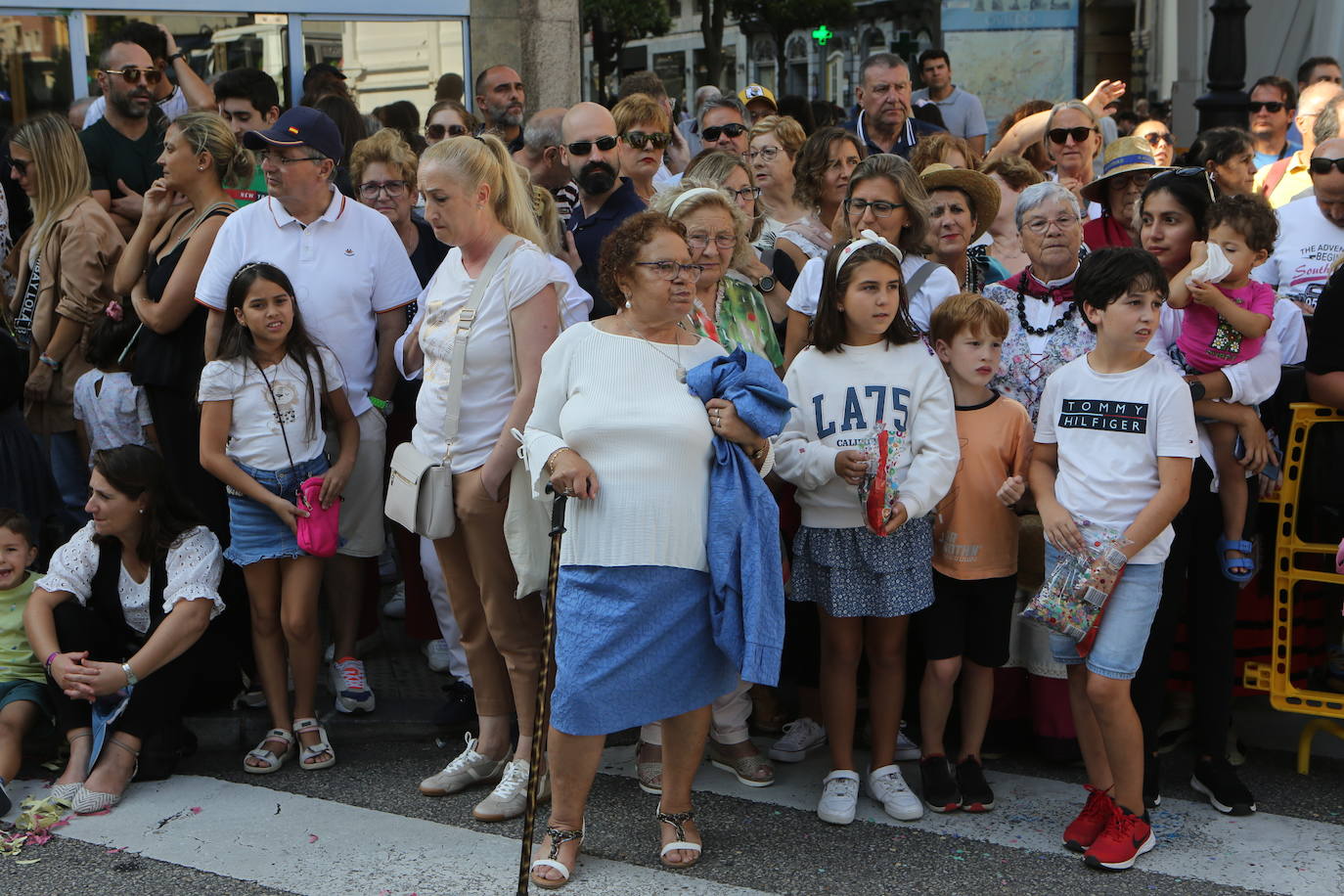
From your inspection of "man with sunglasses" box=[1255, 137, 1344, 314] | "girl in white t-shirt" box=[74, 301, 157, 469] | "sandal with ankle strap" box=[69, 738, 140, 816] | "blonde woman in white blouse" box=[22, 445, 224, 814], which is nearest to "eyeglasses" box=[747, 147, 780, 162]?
"man with sunglasses" box=[1255, 137, 1344, 314]

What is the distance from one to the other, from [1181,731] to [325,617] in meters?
3.81

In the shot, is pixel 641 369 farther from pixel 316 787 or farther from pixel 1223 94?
pixel 1223 94

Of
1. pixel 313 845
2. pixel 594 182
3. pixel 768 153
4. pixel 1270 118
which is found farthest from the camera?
pixel 1270 118

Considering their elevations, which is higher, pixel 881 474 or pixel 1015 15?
pixel 1015 15

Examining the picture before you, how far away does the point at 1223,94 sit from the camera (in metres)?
12.7

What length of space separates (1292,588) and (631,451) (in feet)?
8.16

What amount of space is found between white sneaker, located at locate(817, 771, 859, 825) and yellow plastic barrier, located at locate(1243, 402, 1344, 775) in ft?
4.91

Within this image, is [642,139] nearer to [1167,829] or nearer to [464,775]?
[464,775]

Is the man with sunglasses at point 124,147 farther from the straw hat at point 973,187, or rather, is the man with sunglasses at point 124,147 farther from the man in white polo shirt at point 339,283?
the straw hat at point 973,187

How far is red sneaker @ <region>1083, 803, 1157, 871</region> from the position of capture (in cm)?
428

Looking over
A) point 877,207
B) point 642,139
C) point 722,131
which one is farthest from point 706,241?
point 722,131

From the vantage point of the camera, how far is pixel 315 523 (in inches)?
204

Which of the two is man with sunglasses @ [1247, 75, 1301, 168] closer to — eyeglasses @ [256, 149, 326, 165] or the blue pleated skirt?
eyeglasses @ [256, 149, 326, 165]

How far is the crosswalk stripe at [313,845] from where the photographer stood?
4266 millimetres
